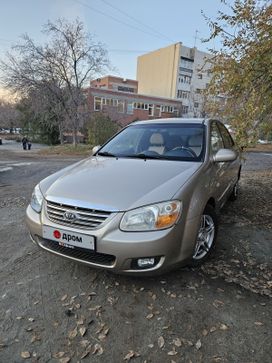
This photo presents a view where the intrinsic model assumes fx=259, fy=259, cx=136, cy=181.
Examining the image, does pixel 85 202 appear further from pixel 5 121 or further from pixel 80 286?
pixel 5 121

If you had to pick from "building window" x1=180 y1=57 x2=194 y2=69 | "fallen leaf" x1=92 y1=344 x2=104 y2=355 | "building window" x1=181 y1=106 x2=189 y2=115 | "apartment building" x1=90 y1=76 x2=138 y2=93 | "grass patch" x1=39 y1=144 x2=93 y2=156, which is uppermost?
"building window" x1=180 y1=57 x2=194 y2=69

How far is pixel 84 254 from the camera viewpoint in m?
2.34

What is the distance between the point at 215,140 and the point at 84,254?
2459mm

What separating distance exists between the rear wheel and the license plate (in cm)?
119

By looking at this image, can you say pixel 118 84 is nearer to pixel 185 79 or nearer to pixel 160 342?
pixel 185 79

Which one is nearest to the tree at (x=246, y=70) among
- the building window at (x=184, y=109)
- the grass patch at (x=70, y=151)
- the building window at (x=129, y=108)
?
the grass patch at (x=70, y=151)

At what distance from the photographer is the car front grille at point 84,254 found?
2.27 metres

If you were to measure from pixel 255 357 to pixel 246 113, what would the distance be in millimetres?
3759

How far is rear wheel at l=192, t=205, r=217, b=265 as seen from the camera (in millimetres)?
2832

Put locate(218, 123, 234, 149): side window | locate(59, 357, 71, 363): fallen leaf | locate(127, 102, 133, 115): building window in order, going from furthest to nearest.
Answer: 1. locate(127, 102, 133, 115): building window
2. locate(218, 123, 234, 149): side window
3. locate(59, 357, 71, 363): fallen leaf

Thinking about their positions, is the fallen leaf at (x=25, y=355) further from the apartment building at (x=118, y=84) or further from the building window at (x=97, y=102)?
the apartment building at (x=118, y=84)

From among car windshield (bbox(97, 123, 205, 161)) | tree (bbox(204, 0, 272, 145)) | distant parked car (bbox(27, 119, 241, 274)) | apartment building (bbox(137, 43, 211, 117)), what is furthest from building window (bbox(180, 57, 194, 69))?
distant parked car (bbox(27, 119, 241, 274))

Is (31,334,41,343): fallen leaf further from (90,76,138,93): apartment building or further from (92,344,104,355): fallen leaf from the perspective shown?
(90,76,138,93): apartment building

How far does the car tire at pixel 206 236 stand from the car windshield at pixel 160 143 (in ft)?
2.15
